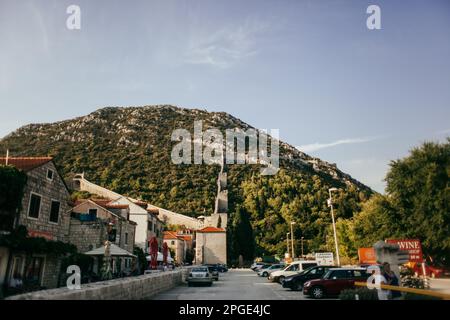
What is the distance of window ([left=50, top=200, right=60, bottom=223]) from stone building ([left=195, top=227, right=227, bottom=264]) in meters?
52.9

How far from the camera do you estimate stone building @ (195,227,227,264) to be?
74.1 metres

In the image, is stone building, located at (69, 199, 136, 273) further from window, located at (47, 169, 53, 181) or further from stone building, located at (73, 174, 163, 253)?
stone building, located at (73, 174, 163, 253)

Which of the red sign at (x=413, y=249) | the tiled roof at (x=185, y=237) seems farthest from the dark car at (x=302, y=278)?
the tiled roof at (x=185, y=237)

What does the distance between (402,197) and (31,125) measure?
161 m

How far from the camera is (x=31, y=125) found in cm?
14788

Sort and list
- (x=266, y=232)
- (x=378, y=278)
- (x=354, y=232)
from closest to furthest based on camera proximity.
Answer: (x=378, y=278)
(x=354, y=232)
(x=266, y=232)

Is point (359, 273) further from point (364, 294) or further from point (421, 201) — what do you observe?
point (421, 201)

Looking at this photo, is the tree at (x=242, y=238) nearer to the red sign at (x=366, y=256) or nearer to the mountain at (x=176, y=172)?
the mountain at (x=176, y=172)

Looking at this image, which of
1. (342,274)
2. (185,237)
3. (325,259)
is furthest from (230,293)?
(185,237)

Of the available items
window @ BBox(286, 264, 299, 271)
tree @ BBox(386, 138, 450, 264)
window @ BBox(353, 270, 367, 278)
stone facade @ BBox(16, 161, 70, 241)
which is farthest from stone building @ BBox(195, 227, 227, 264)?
window @ BBox(353, 270, 367, 278)

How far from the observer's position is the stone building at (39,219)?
1970cm

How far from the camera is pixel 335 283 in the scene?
1727 cm
